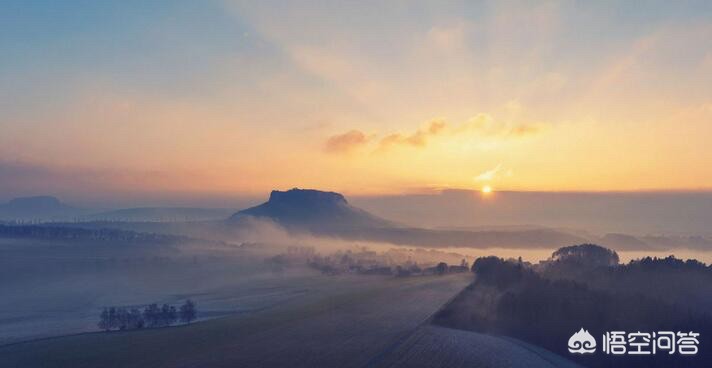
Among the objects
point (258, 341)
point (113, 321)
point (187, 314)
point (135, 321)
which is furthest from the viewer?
point (187, 314)

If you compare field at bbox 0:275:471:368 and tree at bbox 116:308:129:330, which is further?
tree at bbox 116:308:129:330

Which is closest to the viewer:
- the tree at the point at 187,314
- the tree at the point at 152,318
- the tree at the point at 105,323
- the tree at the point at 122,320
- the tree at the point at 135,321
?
the tree at the point at 135,321

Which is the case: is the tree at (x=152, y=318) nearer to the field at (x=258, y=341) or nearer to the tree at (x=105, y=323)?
the tree at (x=105, y=323)

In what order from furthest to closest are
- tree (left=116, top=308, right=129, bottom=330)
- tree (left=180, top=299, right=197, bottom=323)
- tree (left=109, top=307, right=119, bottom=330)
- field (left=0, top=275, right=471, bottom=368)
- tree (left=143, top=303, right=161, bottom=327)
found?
tree (left=180, top=299, right=197, bottom=323) → tree (left=109, top=307, right=119, bottom=330) → tree (left=143, top=303, right=161, bottom=327) → tree (left=116, top=308, right=129, bottom=330) → field (left=0, top=275, right=471, bottom=368)

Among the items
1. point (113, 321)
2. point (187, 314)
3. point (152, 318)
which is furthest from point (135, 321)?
point (187, 314)

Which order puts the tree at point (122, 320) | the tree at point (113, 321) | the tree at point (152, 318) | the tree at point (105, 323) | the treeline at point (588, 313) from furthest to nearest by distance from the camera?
the tree at point (113, 321) < the tree at point (152, 318) < the tree at point (105, 323) < the tree at point (122, 320) < the treeline at point (588, 313)

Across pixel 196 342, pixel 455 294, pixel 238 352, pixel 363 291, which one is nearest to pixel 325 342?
pixel 238 352

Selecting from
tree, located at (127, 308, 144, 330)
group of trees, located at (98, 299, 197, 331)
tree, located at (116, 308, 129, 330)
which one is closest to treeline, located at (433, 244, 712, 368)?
group of trees, located at (98, 299, 197, 331)

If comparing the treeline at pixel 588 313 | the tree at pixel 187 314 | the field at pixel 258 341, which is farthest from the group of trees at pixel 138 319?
the treeline at pixel 588 313

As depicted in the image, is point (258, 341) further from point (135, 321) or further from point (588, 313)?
point (588, 313)

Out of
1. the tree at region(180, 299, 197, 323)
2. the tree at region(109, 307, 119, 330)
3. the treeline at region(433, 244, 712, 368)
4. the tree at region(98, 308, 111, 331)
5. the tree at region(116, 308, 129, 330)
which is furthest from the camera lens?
the tree at region(180, 299, 197, 323)

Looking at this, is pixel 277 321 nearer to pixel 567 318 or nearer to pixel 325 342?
pixel 325 342

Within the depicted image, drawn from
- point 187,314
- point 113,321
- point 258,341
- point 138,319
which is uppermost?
point 258,341

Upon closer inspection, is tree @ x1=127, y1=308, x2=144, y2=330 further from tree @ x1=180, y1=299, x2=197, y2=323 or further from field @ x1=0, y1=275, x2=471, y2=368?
field @ x1=0, y1=275, x2=471, y2=368
